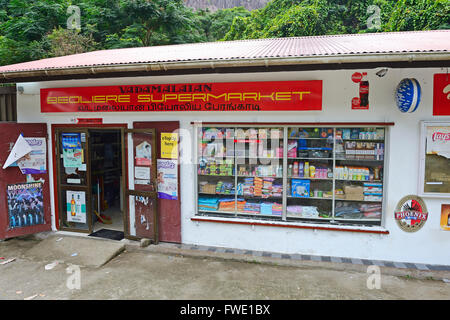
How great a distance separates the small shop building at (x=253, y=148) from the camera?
4883 millimetres

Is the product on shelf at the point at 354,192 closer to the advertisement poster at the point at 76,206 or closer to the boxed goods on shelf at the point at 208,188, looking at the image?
the boxed goods on shelf at the point at 208,188

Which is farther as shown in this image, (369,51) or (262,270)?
(262,270)

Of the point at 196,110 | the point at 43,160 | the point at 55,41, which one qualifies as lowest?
the point at 43,160

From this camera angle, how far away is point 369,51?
4.21 meters

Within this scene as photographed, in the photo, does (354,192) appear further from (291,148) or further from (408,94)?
(408,94)

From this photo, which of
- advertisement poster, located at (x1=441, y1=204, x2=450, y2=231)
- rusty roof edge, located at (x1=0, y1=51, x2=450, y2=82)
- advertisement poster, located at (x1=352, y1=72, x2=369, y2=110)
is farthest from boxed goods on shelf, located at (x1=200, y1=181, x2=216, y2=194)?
advertisement poster, located at (x1=441, y1=204, x2=450, y2=231)

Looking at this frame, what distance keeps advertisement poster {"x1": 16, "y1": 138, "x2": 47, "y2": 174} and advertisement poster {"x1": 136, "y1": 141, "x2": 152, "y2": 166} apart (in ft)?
7.12

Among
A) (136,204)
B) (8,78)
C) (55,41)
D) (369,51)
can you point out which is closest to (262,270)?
(136,204)

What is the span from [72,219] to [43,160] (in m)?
1.42

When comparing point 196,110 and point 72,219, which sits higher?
point 196,110

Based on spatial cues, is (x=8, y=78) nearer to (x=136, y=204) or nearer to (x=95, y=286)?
(x=136, y=204)

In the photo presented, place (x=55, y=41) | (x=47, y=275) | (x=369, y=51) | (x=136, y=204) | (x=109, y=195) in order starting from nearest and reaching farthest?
1. (x=369, y=51)
2. (x=47, y=275)
3. (x=136, y=204)
4. (x=109, y=195)
5. (x=55, y=41)

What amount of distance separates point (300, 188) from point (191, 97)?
267cm

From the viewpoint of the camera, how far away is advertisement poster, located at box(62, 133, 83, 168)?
6379mm
